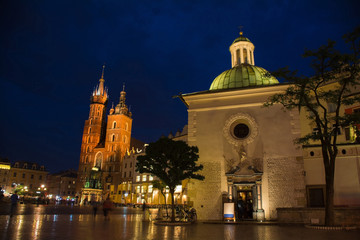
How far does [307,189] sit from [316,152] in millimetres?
2701

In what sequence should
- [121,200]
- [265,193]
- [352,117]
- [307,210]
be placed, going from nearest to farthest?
[352,117], [307,210], [265,193], [121,200]

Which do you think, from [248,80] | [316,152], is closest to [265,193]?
[316,152]

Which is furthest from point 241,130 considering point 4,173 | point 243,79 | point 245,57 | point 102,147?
point 4,173

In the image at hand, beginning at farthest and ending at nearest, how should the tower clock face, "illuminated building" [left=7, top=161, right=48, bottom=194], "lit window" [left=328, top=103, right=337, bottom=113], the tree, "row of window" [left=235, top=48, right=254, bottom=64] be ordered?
"illuminated building" [left=7, top=161, right=48, bottom=194], "row of window" [left=235, top=48, right=254, bottom=64], "lit window" [left=328, top=103, right=337, bottom=113], the tower clock face, the tree

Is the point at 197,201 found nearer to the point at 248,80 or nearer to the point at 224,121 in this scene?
the point at 224,121

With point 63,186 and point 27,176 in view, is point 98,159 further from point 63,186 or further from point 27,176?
point 63,186

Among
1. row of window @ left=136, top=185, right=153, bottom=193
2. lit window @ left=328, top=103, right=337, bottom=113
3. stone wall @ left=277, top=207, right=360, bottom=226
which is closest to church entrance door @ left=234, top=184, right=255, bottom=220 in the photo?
stone wall @ left=277, top=207, right=360, bottom=226

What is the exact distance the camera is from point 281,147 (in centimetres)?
1894

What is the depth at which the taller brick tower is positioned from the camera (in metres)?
79.4

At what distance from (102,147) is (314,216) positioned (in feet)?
259

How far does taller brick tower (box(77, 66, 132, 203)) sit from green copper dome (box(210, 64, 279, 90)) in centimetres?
6067

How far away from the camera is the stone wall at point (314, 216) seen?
14.7 metres

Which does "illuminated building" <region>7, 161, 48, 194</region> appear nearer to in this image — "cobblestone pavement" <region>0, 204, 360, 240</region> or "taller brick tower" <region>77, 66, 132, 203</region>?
"taller brick tower" <region>77, 66, 132, 203</region>

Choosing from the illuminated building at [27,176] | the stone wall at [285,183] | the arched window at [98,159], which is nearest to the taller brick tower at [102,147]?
the arched window at [98,159]
